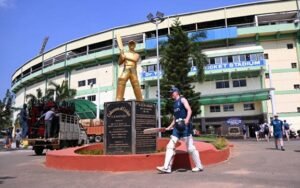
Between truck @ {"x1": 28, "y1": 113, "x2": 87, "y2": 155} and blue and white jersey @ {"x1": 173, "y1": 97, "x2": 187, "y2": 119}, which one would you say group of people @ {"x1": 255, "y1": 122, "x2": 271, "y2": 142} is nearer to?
truck @ {"x1": 28, "y1": 113, "x2": 87, "y2": 155}

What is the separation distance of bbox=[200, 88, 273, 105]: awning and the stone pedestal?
3506 cm

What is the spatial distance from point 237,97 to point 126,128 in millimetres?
36608

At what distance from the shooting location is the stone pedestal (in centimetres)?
953

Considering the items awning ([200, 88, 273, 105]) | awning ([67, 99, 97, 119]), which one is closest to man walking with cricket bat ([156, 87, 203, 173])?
awning ([200, 88, 273, 105])

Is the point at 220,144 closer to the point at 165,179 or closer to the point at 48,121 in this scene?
the point at 165,179

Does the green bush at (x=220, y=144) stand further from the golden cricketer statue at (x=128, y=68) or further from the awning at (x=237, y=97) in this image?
the awning at (x=237, y=97)

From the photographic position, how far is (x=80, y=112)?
148ft

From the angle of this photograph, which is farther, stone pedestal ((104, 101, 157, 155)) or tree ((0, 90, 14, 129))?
tree ((0, 90, 14, 129))

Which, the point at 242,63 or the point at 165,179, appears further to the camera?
the point at 242,63

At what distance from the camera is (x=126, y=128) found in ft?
31.5

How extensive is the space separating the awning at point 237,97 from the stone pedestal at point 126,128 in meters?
35.1

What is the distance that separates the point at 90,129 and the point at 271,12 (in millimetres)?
30047

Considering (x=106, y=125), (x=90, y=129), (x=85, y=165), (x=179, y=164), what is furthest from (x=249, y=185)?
(x=90, y=129)

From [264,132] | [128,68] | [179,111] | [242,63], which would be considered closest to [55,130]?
[128,68]
